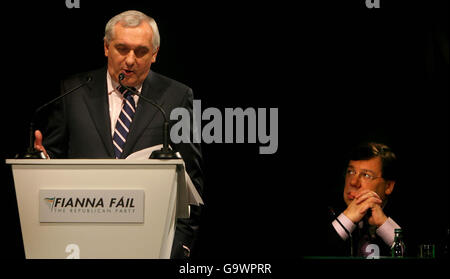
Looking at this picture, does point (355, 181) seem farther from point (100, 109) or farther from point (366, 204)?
point (100, 109)

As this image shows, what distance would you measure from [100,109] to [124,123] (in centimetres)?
14

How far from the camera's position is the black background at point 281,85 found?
366 centimetres

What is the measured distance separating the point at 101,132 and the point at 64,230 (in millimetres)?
1011

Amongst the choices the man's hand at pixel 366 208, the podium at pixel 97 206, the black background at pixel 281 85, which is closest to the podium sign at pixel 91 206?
the podium at pixel 97 206

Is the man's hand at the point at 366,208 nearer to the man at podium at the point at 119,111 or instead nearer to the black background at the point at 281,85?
the black background at the point at 281,85

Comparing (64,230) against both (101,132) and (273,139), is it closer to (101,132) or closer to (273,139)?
(101,132)

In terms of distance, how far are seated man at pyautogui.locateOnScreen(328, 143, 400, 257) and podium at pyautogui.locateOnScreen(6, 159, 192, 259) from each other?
6.67 feet

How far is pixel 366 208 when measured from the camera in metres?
3.94

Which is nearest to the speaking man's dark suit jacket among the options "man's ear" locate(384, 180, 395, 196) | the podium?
the podium

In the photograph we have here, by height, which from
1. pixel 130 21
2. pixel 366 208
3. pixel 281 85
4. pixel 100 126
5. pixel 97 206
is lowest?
pixel 366 208

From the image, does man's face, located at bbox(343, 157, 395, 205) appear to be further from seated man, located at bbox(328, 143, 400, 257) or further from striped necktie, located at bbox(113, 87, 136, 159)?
striped necktie, located at bbox(113, 87, 136, 159)

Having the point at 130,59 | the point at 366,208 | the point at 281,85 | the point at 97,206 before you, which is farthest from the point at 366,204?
the point at 97,206

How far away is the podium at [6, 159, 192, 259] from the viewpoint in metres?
2.06
